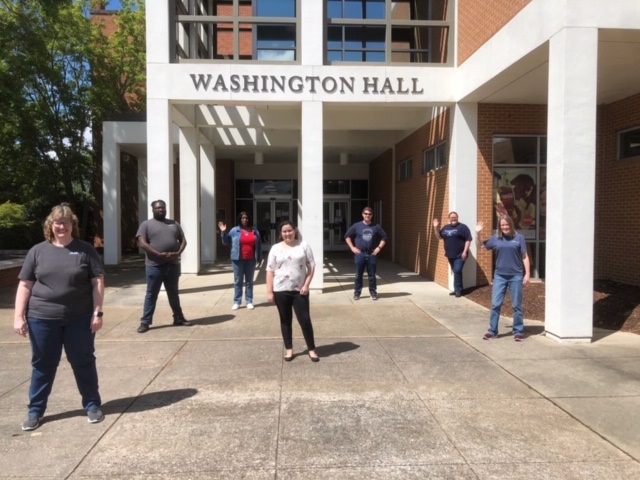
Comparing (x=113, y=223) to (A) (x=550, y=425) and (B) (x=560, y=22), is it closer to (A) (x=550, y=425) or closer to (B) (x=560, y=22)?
(B) (x=560, y=22)

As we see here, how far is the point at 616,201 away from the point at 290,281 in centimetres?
794

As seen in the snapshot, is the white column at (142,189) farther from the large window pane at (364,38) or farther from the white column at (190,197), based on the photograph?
the large window pane at (364,38)

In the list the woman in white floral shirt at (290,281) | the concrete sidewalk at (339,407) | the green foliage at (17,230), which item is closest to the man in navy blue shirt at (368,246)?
the concrete sidewalk at (339,407)

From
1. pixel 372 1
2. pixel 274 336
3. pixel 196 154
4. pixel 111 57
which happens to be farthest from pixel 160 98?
pixel 111 57

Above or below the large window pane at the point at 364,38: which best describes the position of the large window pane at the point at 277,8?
above

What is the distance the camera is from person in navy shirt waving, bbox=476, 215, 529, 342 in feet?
22.2

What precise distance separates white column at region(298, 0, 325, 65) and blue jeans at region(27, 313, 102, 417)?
815 centimetres

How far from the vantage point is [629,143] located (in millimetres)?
10258

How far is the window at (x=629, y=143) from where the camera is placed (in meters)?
10.0

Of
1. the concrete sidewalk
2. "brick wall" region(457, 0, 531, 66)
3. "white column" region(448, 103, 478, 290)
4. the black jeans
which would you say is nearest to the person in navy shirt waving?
the concrete sidewalk

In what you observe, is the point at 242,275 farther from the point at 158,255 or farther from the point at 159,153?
the point at 159,153

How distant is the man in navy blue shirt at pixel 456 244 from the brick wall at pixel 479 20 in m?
3.31

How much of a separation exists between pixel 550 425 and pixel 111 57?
2178 cm

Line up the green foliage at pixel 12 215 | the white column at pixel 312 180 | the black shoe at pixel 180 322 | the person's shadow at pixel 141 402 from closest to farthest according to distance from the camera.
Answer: the person's shadow at pixel 141 402 < the black shoe at pixel 180 322 < the white column at pixel 312 180 < the green foliage at pixel 12 215
